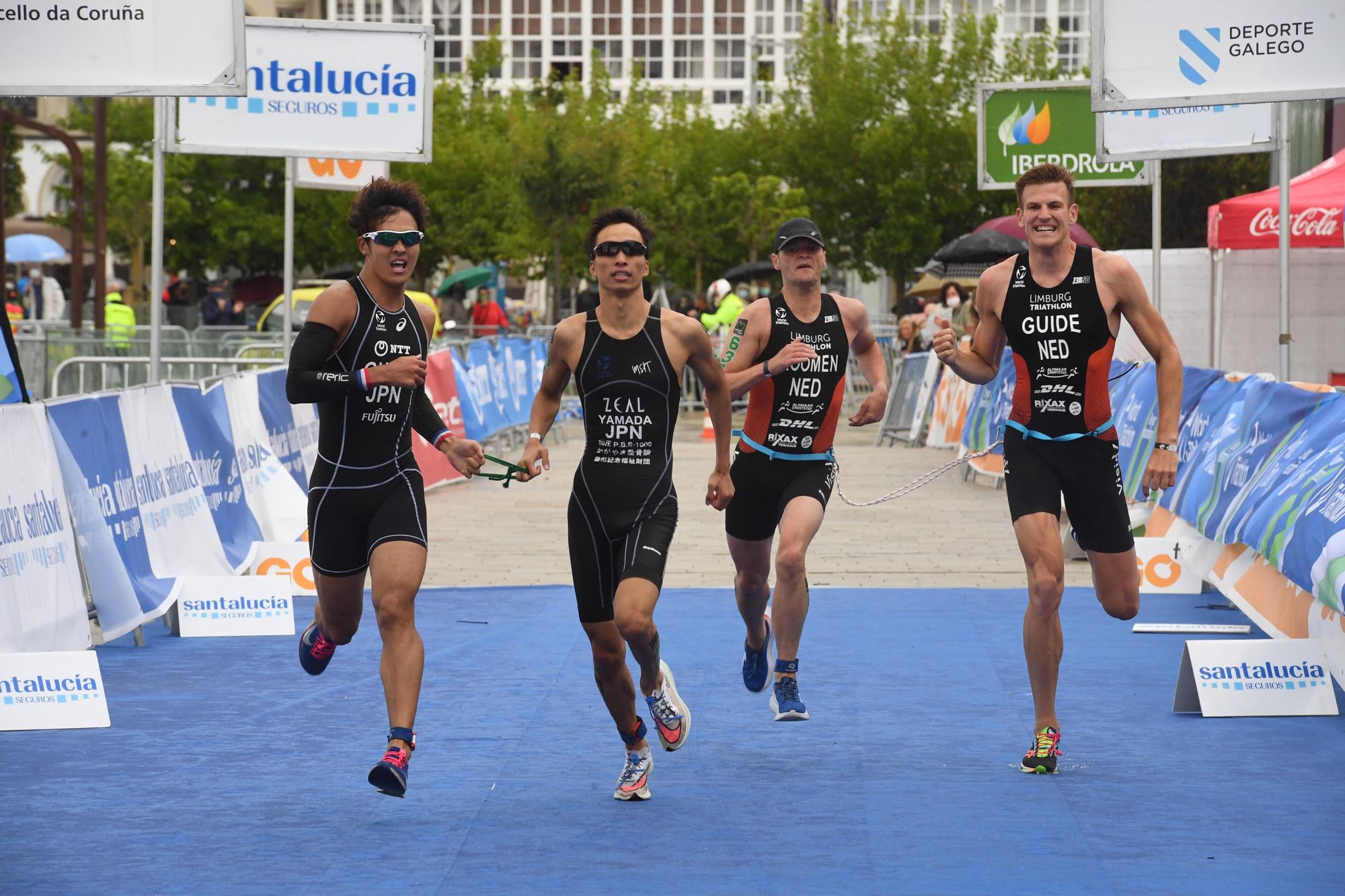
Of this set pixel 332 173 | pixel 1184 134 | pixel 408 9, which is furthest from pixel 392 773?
pixel 408 9

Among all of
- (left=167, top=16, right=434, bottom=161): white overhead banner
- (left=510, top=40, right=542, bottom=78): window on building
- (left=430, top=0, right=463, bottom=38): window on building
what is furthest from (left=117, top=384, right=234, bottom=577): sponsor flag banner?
(left=430, top=0, right=463, bottom=38): window on building

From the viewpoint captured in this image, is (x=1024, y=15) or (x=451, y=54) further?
(x=451, y=54)

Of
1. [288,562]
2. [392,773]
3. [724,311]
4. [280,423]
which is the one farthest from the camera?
[724,311]

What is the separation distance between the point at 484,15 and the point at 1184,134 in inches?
5356

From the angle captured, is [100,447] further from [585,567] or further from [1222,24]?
[1222,24]

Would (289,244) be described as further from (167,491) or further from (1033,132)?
(1033,132)

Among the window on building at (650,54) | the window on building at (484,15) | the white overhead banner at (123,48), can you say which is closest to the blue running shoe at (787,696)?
the white overhead banner at (123,48)

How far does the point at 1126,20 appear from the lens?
9.52 meters

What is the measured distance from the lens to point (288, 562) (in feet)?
38.3

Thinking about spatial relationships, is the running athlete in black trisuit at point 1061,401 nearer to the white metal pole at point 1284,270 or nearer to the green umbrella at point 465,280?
the white metal pole at point 1284,270

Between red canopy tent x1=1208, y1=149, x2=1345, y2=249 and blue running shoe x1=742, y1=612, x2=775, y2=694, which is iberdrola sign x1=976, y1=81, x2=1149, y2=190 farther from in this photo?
blue running shoe x1=742, y1=612, x2=775, y2=694

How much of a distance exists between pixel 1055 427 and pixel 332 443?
265cm

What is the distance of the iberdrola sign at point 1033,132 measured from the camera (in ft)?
59.2

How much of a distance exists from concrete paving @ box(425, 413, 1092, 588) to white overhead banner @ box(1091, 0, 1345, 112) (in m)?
3.95
